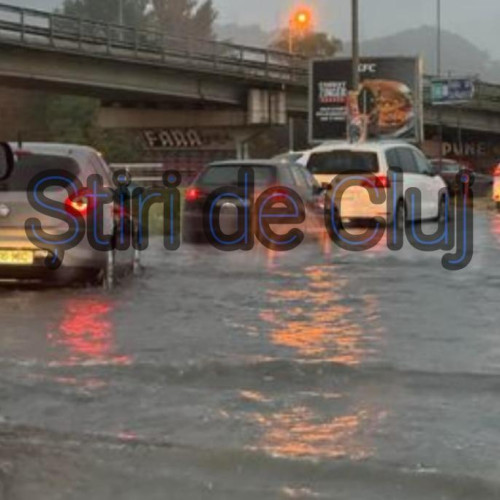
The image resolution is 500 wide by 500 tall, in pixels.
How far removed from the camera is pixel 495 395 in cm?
645

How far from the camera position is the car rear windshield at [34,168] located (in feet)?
35.0

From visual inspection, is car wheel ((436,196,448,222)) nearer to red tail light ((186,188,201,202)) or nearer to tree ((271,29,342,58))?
red tail light ((186,188,201,202))

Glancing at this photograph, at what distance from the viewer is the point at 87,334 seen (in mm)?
8477

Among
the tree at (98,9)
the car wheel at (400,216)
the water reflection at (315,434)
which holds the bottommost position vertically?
the water reflection at (315,434)

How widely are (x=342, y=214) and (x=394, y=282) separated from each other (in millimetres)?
7100

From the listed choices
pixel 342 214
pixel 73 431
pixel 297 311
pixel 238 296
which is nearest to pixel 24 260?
pixel 238 296

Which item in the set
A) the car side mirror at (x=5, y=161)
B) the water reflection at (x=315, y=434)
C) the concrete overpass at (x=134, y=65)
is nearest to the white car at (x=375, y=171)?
the car side mirror at (x=5, y=161)

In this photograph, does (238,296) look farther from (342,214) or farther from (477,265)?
(342,214)

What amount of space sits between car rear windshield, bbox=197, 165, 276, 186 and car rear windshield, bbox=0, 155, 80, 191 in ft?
16.9

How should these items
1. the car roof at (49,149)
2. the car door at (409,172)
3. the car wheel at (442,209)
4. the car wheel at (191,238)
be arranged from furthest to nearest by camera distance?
the car wheel at (442,209)
the car door at (409,172)
the car wheel at (191,238)
the car roof at (49,149)

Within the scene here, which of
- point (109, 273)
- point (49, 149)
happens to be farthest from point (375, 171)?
point (49, 149)

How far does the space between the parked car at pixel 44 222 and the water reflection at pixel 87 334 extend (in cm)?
58

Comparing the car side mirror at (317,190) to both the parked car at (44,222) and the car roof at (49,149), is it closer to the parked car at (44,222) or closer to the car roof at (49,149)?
the parked car at (44,222)

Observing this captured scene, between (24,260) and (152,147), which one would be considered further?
(152,147)
